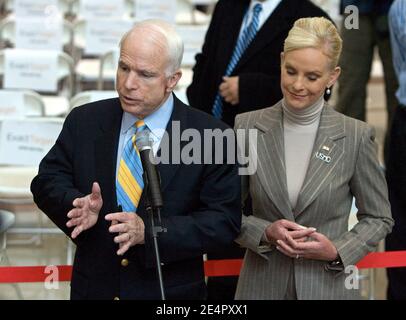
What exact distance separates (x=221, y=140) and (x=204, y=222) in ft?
0.91

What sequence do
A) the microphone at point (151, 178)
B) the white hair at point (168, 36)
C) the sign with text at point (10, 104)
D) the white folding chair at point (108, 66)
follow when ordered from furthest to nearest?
the white folding chair at point (108, 66)
the sign with text at point (10, 104)
the white hair at point (168, 36)
the microphone at point (151, 178)

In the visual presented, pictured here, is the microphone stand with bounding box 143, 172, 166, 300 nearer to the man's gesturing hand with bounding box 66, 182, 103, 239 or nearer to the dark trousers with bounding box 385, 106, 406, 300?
the man's gesturing hand with bounding box 66, 182, 103, 239

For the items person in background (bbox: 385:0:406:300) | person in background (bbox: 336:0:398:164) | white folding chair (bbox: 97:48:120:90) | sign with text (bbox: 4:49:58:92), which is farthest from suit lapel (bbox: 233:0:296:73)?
white folding chair (bbox: 97:48:120:90)

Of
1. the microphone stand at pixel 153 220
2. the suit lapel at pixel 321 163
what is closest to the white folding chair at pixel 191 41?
the suit lapel at pixel 321 163

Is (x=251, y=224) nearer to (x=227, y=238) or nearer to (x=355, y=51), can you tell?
(x=227, y=238)

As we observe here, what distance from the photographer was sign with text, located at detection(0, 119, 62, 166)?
5.68m

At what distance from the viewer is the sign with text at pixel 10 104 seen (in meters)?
6.50

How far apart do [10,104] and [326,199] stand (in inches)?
159

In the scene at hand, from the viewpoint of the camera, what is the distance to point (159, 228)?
257 centimetres

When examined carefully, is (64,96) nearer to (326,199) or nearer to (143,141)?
(326,199)

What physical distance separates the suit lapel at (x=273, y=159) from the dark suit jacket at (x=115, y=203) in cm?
18

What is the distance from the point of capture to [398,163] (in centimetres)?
442

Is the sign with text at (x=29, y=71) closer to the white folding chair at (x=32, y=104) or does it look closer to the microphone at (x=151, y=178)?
the white folding chair at (x=32, y=104)
